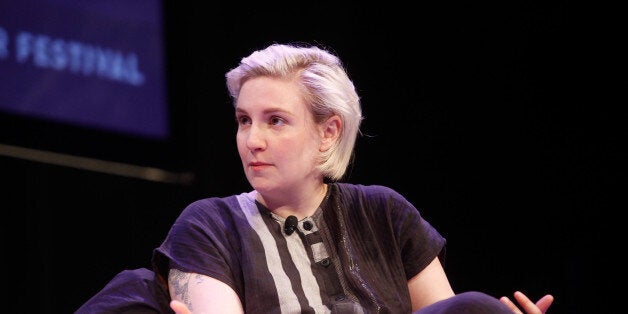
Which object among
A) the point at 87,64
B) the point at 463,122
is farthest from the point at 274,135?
the point at 463,122

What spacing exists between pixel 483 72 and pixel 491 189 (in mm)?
513

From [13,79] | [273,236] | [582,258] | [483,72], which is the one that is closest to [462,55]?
[483,72]

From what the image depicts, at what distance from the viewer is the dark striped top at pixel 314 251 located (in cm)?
194

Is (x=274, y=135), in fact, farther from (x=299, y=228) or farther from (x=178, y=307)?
(x=178, y=307)

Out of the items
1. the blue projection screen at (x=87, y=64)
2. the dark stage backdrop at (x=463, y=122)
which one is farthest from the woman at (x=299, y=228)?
the dark stage backdrop at (x=463, y=122)

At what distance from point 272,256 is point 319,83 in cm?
42

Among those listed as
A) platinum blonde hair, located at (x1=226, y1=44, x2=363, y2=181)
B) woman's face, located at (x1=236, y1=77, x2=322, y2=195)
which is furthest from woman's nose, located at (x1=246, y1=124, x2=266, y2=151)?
platinum blonde hair, located at (x1=226, y1=44, x2=363, y2=181)

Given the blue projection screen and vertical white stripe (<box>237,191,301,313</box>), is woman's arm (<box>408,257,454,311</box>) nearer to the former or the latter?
vertical white stripe (<box>237,191,301,313</box>)

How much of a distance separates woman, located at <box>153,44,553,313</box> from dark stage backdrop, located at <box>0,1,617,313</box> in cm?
145

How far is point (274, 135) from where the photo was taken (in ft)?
6.66

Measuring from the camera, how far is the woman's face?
202 centimetres

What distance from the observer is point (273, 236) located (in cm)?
205

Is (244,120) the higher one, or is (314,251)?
(244,120)

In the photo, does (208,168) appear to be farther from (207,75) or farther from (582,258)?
(582,258)
